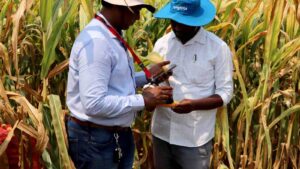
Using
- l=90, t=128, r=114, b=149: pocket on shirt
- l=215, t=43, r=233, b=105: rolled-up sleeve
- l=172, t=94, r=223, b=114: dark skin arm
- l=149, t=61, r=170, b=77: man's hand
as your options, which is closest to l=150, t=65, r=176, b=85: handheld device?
l=149, t=61, r=170, b=77: man's hand

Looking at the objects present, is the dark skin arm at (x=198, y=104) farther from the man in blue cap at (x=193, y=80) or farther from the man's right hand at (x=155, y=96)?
the man's right hand at (x=155, y=96)

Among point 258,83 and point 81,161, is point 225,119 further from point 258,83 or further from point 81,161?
point 81,161

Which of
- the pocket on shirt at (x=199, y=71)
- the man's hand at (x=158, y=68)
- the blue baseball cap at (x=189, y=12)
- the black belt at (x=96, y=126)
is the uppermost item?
the blue baseball cap at (x=189, y=12)

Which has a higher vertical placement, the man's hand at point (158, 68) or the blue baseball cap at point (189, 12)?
the blue baseball cap at point (189, 12)

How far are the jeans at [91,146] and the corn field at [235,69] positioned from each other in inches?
3.8

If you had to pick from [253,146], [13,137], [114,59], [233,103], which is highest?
[114,59]

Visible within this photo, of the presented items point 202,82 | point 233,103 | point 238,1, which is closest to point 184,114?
point 202,82

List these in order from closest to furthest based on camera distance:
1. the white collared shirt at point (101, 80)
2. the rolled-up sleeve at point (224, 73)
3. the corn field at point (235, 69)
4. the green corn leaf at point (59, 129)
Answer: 1. the white collared shirt at point (101, 80)
2. the green corn leaf at point (59, 129)
3. the corn field at point (235, 69)
4. the rolled-up sleeve at point (224, 73)

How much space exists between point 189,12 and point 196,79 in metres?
0.32

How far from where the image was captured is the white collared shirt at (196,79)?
2705 millimetres

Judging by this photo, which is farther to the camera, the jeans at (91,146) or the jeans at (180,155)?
the jeans at (180,155)

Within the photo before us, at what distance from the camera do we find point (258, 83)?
10.4 ft

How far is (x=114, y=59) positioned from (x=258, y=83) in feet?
4.11

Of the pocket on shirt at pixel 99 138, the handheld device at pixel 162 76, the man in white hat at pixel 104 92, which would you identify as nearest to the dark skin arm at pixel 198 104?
the handheld device at pixel 162 76
